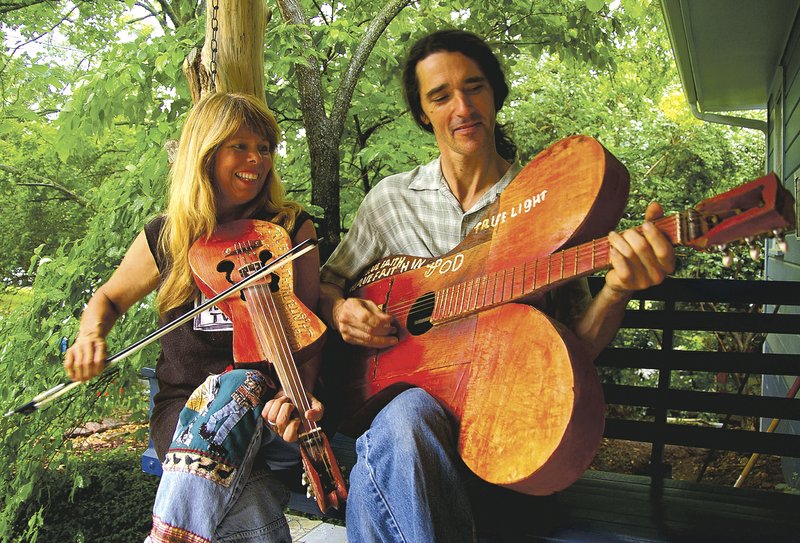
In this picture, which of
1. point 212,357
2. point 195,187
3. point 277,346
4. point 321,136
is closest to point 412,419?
point 277,346

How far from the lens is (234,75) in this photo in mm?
2426

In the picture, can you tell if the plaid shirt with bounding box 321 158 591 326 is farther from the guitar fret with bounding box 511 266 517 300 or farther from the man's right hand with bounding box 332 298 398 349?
the guitar fret with bounding box 511 266 517 300

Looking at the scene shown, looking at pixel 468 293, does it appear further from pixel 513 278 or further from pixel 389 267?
pixel 389 267

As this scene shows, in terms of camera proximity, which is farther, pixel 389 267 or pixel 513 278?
pixel 389 267

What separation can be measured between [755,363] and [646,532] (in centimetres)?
75

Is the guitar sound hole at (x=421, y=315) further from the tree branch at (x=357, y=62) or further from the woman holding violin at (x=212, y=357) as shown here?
the tree branch at (x=357, y=62)

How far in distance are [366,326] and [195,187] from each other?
598 mm

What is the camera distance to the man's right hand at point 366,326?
5.52ft

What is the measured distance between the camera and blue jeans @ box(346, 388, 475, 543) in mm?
1334

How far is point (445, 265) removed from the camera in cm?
168

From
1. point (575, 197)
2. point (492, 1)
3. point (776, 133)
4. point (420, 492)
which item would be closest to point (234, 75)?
point (575, 197)

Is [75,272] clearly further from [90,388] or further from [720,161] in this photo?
[720,161]

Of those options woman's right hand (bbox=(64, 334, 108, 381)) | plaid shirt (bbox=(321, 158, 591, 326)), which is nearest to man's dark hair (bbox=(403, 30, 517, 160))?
plaid shirt (bbox=(321, 158, 591, 326))

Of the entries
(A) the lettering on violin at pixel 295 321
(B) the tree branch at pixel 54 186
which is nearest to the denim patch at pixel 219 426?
(A) the lettering on violin at pixel 295 321
